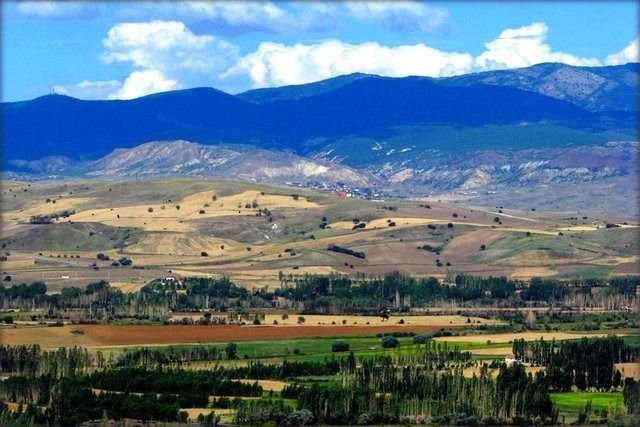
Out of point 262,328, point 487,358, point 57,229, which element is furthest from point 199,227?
point 487,358

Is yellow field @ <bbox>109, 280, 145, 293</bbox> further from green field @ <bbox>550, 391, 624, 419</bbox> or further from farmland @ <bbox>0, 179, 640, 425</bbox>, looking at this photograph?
green field @ <bbox>550, 391, 624, 419</bbox>

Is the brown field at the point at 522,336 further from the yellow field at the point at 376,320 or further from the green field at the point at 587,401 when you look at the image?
the green field at the point at 587,401

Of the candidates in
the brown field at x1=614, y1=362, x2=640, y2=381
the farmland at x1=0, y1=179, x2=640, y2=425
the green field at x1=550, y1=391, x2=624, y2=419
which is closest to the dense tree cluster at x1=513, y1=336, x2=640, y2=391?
the farmland at x1=0, y1=179, x2=640, y2=425

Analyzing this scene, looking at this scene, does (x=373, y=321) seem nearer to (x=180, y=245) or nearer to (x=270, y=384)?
(x=270, y=384)

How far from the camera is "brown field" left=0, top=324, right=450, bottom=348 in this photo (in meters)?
84.8

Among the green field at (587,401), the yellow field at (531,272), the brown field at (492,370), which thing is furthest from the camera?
the yellow field at (531,272)

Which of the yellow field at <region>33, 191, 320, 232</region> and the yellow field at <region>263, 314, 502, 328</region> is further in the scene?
the yellow field at <region>33, 191, 320, 232</region>

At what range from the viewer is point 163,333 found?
8988 cm

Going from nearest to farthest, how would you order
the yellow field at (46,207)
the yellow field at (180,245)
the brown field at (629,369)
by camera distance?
1. the brown field at (629,369)
2. the yellow field at (180,245)
3. the yellow field at (46,207)

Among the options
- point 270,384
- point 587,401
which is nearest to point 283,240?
point 270,384

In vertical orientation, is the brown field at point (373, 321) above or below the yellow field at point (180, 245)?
below

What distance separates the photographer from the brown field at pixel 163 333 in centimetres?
8475

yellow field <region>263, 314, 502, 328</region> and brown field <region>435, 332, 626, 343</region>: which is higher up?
yellow field <region>263, 314, 502, 328</region>

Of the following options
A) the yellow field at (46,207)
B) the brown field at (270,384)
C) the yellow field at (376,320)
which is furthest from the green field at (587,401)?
the yellow field at (46,207)
